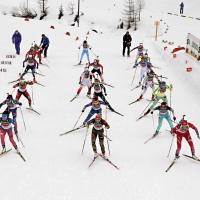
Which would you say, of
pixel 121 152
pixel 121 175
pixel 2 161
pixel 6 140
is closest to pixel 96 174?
pixel 121 175

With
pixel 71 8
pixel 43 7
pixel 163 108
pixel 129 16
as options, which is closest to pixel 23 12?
pixel 43 7

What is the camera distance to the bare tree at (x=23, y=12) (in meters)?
44.9

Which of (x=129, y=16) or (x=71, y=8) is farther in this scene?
(x=71, y=8)

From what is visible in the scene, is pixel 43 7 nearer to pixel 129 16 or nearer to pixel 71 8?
pixel 71 8

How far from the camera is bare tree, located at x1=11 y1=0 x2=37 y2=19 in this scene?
44.9m

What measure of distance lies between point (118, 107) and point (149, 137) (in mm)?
2947

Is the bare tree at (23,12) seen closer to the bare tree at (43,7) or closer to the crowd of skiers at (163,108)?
the bare tree at (43,7)

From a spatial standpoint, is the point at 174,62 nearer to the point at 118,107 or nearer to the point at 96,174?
the point at 118,107

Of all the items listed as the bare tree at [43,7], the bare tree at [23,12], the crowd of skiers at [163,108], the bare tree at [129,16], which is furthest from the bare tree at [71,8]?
the crowd of skiers at [163,108]

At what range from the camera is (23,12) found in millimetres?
45594

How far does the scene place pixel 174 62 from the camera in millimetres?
20109

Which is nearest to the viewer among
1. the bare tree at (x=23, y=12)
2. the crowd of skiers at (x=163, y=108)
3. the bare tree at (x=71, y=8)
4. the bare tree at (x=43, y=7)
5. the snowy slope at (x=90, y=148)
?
the snowy slope at (x=90, y=148)

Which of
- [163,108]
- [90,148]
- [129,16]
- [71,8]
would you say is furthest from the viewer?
[71,8]

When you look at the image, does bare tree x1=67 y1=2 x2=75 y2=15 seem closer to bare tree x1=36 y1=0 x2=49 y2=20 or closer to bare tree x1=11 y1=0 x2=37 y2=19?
bare tree x1=36 y1=0 x2=49 y2=20
